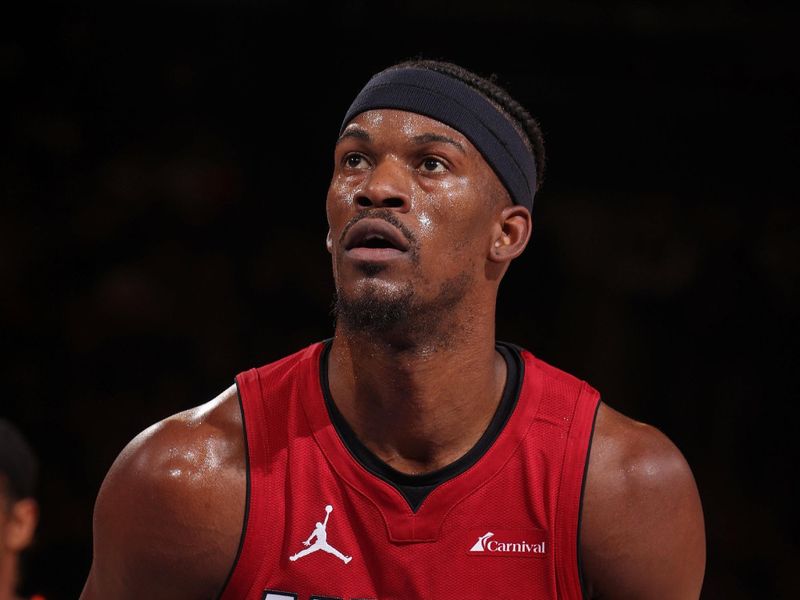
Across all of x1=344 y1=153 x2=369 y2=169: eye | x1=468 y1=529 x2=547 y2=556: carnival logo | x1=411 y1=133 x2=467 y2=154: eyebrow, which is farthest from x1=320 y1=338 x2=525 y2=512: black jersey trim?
x1=411 y1=133 x2=467 y2=154: eyebrow

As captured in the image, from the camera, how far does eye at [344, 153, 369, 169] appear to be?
2457 mm

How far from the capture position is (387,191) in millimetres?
2326

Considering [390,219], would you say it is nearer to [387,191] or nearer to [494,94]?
[387,191]

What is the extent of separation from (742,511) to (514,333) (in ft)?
3.98

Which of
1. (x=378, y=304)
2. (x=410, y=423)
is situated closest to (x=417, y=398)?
(x=410, y=423)

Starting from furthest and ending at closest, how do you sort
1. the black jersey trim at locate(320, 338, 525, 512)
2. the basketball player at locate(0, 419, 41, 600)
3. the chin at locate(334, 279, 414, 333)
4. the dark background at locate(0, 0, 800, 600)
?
1. the dark background at locate(0, 0, 800, 600)
2. the basketball player at locate(0, 419, 41, 600)
3. the black jersey trim at locate(320, 338, 525, 512)
4. the chin at locate(334, 279, 414, 333)

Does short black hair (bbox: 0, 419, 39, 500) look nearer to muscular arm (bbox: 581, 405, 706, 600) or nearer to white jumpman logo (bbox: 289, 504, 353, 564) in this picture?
white jumpman logo (bbox: 289, 504, 353, 564)

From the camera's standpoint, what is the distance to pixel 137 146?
182 inches

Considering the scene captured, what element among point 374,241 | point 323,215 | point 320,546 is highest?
point 323,215

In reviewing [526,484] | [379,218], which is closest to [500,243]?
[379,218]

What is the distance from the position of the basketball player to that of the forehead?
1.53 metres

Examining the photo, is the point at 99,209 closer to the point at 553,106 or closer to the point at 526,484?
the point at 553,106

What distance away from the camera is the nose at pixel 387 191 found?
7.64 feet

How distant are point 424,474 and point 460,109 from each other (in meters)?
0.86
